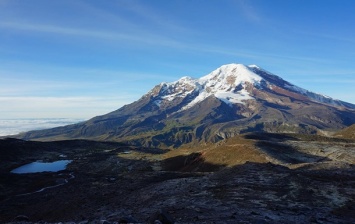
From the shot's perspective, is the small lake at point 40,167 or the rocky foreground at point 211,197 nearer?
the rocky foreground at point 211,197

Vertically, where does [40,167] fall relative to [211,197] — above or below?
below

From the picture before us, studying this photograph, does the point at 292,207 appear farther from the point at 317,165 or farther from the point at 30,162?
the point at 30,162

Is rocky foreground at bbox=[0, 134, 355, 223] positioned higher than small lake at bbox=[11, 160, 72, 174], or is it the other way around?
rocky foreground at bbox=[0, 134, 355, 223]

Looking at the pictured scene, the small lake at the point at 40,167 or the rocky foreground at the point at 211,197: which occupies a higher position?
the rocky foreground at the point at 211,197

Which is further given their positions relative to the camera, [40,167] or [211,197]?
[40,167]

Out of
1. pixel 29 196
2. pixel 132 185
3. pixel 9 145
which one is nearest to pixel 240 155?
pixel 132 185

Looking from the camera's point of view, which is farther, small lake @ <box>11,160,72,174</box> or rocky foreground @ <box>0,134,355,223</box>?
small lake @ <box>11,160,72,174</box>

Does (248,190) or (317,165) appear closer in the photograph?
(248,190)

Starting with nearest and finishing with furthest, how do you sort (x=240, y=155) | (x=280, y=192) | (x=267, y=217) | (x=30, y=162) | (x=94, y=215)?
(x=267, y=217) < (x=94, y=215) < (x=280, y=192) < (x=240, y=155) < (x=30, y=162)

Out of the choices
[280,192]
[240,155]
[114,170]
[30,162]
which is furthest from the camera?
[30,162]

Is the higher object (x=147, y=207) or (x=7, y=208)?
(x=147, y=207)
